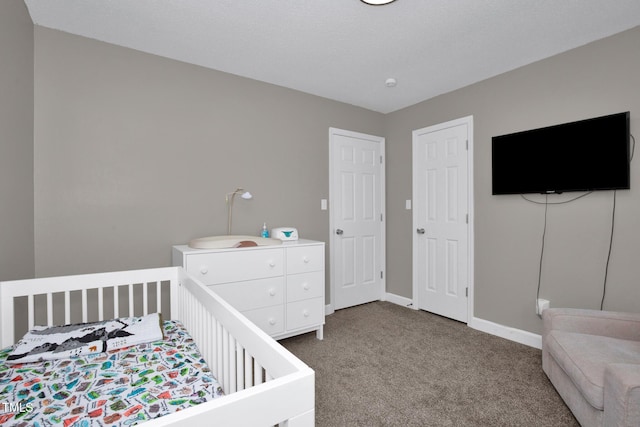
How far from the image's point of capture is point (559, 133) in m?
2.43

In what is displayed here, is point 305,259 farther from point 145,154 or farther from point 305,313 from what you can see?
point 145,154

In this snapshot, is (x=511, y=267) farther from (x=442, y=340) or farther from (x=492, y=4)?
(x=492, y=4)

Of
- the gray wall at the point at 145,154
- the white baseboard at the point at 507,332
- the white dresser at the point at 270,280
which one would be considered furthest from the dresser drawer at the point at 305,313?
the white baseboard at the point at 507,332

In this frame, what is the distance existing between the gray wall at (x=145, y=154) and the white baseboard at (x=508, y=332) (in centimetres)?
190

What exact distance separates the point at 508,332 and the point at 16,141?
3767 mm

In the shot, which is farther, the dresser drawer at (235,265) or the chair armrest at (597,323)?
the dresser drawer at (235,265)

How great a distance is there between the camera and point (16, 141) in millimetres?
1779

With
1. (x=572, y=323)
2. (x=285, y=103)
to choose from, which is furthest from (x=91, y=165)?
(x=572, y=323)

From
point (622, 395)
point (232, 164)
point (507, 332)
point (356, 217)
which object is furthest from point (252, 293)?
point (507, 332)

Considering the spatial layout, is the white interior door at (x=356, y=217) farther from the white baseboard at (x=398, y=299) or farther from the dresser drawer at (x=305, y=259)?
the dresser drawer at (x=305, y=259)

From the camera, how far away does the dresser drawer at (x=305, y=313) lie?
2.65 metres

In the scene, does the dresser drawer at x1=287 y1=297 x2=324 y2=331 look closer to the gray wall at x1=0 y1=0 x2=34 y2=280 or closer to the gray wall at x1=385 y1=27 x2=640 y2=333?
the gray wall at x1=385 y1=27 x2=640 y2=333

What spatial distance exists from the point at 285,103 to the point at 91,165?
1736 millimetres

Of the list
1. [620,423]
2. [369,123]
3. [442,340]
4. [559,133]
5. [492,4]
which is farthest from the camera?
[369,123]
